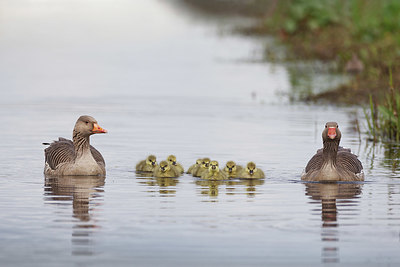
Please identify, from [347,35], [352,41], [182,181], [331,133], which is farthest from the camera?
[347,35]

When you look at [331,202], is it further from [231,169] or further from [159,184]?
[159,184]

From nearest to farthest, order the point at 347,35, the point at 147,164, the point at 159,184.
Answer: the point at 159,184
the point at 147,164
the point at 347,35

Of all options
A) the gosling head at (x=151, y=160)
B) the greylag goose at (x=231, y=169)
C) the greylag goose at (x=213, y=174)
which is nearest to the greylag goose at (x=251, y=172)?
the greylag goose at (x=231, y=169)

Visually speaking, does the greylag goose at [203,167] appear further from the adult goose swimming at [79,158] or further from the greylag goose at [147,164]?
the adult goose swimming at [79,158]

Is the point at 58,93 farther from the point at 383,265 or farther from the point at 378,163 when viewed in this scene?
the point at 383,265

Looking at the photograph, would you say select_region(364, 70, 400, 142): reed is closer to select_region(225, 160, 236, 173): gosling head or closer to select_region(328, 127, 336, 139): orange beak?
select_region(328, 127, 336, 139): orange beak

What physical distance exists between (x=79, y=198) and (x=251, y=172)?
3104 mm

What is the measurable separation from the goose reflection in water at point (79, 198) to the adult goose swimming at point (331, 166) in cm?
339

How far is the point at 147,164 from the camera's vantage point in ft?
57.9

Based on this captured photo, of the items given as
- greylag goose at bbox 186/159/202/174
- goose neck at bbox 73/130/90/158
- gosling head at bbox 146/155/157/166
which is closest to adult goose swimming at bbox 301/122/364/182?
greylag goose at bbox 186/159/202/174

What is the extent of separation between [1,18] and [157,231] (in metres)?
60.9

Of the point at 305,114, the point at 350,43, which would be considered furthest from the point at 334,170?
the point at 350,43

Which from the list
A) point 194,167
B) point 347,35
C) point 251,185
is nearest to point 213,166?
point 251,185

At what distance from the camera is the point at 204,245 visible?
11984 millimetres
